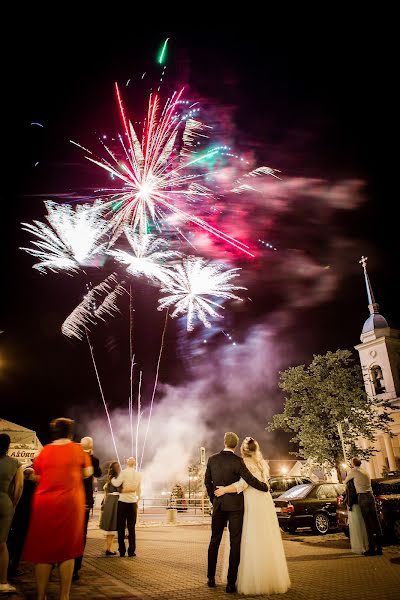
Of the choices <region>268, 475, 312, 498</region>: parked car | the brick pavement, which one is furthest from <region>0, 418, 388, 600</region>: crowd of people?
<region>268, 475, 312, 498</region>: parked car

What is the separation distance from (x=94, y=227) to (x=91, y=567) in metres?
10.9

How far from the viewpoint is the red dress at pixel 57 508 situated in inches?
150

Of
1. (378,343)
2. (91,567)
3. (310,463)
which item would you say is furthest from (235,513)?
(378,343)

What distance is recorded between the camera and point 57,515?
12.7 ft

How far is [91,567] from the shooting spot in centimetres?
721

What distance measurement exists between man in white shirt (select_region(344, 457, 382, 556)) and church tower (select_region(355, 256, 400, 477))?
36387 millimetres

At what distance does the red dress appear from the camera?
381 cm

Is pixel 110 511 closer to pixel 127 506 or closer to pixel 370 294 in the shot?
pixel 127 506

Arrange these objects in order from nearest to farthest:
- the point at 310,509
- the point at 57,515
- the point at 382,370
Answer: the point at 57,515, the point at 310,509, the point at 382,370

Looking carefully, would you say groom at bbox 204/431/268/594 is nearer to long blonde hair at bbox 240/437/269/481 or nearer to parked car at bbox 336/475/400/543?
long blonde hair at bbox 240/437/269/481

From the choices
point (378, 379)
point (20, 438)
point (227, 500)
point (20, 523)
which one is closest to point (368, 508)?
point (227, 500)

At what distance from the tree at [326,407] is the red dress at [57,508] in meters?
18.1

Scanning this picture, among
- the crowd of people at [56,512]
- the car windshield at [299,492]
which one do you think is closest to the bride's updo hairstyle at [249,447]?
the crowd of people at [56,512]

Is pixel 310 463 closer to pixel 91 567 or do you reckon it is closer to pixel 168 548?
pixel 168 548
